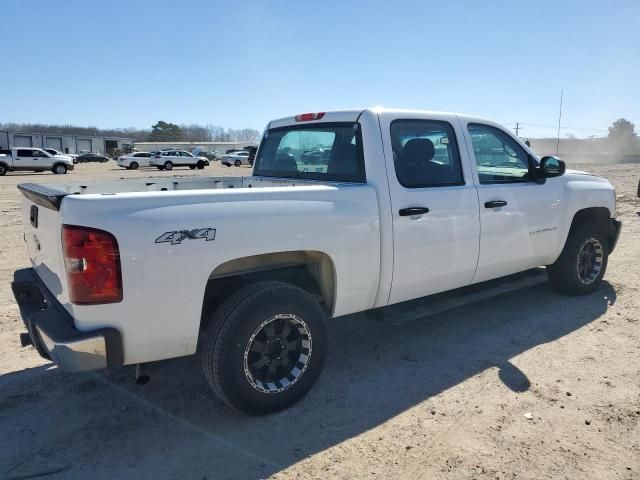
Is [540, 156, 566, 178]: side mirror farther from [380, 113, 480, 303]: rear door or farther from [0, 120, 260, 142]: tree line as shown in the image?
[0, 120, 260, 142]: tree line

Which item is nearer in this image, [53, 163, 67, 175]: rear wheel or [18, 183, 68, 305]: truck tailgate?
[18, 183, 68, 305]: truck tailgate

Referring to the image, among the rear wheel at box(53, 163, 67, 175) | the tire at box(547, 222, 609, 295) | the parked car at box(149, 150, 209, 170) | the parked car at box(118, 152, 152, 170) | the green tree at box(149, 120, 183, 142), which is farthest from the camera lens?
the green tree at box(149, 120, 183, 142)

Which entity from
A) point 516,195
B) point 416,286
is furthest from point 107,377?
point 516,195

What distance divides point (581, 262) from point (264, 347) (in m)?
4.16

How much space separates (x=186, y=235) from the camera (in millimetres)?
2688

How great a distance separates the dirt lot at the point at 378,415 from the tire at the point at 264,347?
0.61 ft

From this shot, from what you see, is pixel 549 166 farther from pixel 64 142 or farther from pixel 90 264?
pixel 64 142

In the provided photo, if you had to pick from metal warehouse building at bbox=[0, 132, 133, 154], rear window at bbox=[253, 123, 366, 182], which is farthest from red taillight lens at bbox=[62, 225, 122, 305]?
metal warehouse building at bbox=[0, 132, 133, 154]

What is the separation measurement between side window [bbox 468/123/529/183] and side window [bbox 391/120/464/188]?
0.93 feet

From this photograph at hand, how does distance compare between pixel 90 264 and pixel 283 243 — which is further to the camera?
pixel 283 243

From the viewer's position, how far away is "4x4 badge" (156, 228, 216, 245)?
263 centimetres

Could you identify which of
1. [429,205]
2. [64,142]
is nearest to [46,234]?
[429,205]

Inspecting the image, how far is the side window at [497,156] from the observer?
4430mm

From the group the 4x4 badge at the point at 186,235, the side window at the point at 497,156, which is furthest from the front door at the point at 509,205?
the 4x4 badge at the point at 186,235
